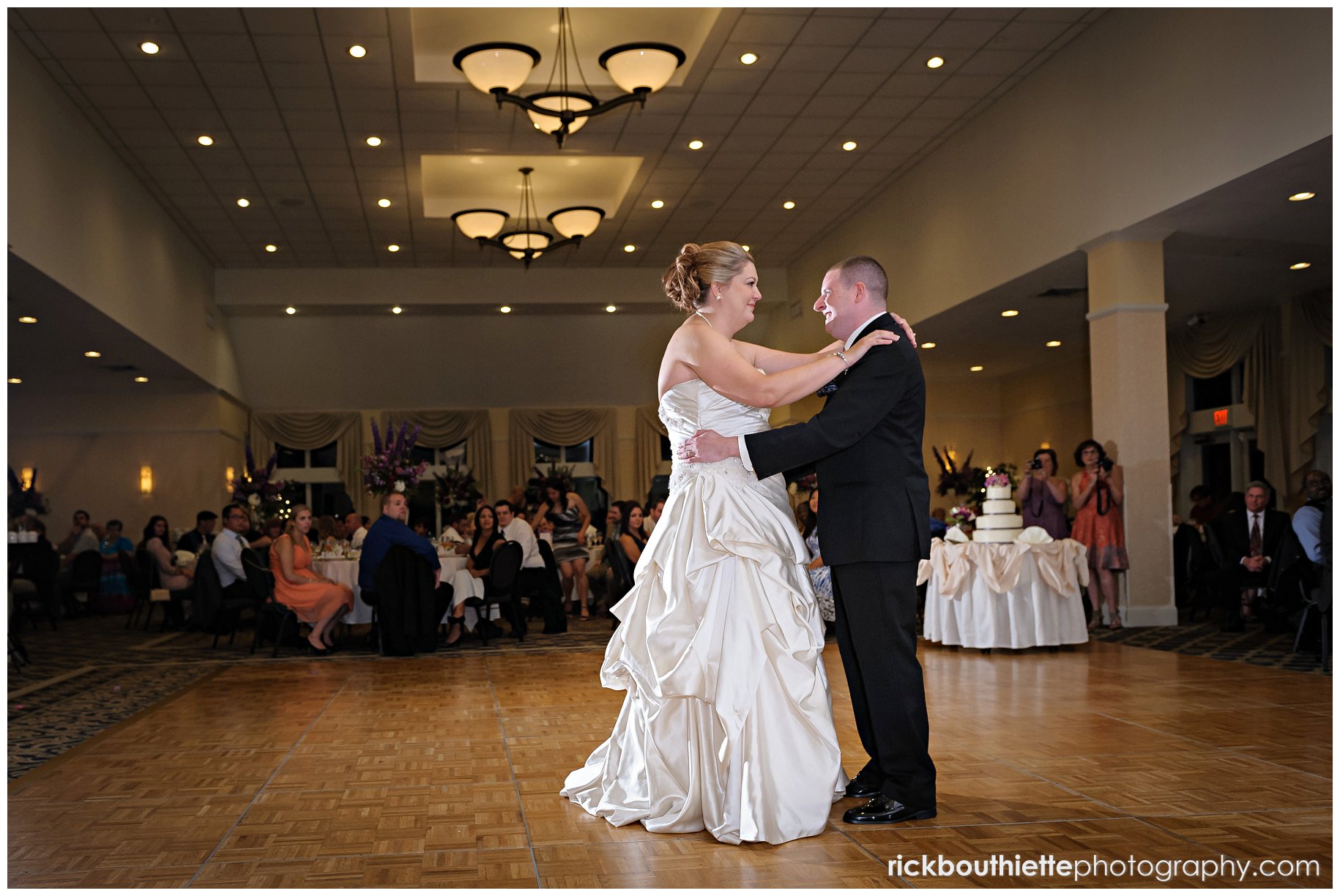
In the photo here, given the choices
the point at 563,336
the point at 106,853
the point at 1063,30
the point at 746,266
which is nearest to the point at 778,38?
the point at 1063,30

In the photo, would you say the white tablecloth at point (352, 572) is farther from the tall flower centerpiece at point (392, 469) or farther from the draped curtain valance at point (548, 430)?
the draped curtain valance at point (548, 430)

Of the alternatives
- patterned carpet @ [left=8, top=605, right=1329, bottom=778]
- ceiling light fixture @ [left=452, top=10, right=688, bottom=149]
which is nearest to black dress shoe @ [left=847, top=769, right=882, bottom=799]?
patterned carpet @ [left=8, top=605, right=1329, bottom=778]

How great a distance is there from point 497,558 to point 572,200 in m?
5.85

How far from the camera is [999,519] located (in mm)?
7789

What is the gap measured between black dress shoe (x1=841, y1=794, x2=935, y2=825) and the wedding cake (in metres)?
4.93

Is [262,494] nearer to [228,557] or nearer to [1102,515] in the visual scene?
[228,557]

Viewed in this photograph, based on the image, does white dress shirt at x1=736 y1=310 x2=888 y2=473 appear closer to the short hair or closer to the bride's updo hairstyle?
the short hair

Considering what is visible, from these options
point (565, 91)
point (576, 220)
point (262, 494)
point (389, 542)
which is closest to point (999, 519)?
point (389, 542)

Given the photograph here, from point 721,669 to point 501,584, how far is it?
5.96 meters

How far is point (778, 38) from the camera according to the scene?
8641 mm

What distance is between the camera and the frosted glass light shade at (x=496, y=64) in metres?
7.88

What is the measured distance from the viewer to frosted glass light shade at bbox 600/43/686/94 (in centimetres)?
784

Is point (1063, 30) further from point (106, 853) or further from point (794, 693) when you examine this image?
point (106, 853)

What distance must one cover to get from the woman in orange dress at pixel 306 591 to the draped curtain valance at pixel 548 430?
10018mm
